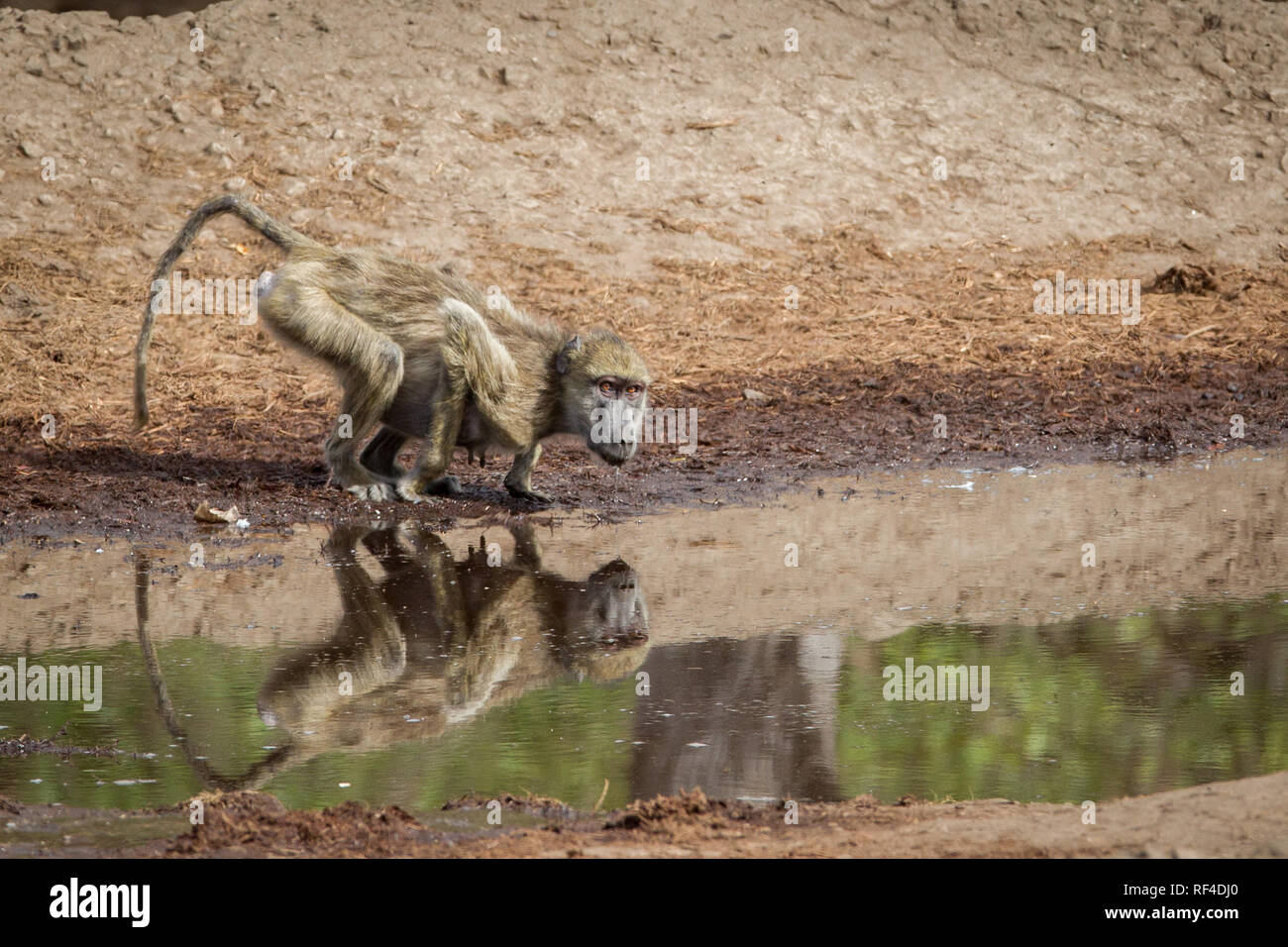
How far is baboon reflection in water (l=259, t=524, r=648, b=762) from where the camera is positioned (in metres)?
5.78

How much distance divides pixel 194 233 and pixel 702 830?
644cm

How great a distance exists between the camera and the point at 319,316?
28.8 ft

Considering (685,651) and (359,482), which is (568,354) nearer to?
(359,482)

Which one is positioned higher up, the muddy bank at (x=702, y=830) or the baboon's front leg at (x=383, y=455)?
the baboon's front leg at (x=383, y=455)

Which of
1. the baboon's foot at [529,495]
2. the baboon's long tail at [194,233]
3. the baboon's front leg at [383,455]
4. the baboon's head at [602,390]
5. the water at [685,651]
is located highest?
the baboon's long tail at [194,233]

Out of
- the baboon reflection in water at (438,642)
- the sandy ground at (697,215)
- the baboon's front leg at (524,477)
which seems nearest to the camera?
the baboon reflection in water at (438,642)

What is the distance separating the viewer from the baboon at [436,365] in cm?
876

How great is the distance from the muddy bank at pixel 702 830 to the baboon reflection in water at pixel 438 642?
32.7 inches

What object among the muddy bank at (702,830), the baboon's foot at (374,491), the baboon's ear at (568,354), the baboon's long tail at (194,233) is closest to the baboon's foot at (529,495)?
the baboon's foot at (374,491)

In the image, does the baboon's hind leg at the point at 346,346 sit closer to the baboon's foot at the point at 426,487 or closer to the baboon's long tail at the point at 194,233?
the baboon's foot at the point at 426,487

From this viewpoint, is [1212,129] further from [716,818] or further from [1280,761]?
[716,818]

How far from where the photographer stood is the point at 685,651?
6.56m

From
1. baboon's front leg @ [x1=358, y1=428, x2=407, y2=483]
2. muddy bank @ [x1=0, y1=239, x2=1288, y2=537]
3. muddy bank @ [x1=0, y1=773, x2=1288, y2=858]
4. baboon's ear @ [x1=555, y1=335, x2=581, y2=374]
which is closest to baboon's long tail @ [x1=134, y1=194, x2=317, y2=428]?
muddy bank @ [x1=0, y1=239, x2=1288, y2=537]

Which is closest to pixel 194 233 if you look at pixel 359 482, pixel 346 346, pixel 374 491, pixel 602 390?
pixel 346 346
